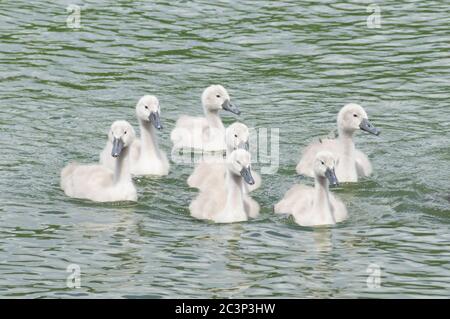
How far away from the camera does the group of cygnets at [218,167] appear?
14.8m

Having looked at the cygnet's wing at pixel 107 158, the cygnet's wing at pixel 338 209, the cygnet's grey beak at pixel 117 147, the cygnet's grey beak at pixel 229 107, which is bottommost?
the cygnet's wing at pixel 338 209

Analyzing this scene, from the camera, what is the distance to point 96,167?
15.9m

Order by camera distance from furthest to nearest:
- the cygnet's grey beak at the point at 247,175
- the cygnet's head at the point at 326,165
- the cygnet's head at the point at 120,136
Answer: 1. the cygnet's head at the point at 120,136
2. the cygnet's head at the point at 326,165
3. the cygnet's grey beak at the point at 247,175

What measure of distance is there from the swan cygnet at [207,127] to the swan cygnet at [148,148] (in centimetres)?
87

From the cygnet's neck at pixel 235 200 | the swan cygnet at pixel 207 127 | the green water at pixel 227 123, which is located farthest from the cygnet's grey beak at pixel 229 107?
the cygnet's neck at pixel 235 200

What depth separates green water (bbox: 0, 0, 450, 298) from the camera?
13078 millimetres

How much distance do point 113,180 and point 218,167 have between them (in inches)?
50.7

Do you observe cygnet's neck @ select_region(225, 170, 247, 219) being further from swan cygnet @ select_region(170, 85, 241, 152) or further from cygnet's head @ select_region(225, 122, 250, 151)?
swan cygnet @ select_region(170, 85, 241, 152)

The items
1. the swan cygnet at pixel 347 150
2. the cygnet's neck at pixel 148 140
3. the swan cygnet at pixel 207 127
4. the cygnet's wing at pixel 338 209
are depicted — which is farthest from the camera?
the swan cygnet at pixel 207 127

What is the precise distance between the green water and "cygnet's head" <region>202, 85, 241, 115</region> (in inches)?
25.2

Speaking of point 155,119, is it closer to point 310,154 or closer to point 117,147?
point 117,147

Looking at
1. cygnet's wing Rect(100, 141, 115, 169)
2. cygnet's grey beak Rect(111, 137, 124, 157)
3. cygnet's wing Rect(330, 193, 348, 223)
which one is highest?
cygnet's grey beak Rect(111, 137, 124, 157)

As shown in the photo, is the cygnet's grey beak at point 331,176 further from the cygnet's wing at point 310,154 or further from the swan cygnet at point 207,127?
the swan cygnet at point 207,127

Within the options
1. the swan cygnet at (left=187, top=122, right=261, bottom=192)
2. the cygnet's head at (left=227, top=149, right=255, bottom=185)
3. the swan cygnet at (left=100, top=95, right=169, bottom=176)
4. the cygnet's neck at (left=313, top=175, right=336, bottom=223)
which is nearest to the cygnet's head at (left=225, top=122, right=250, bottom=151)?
the swan cygnet at (left=187, top=122, right=261, bottom=192)
